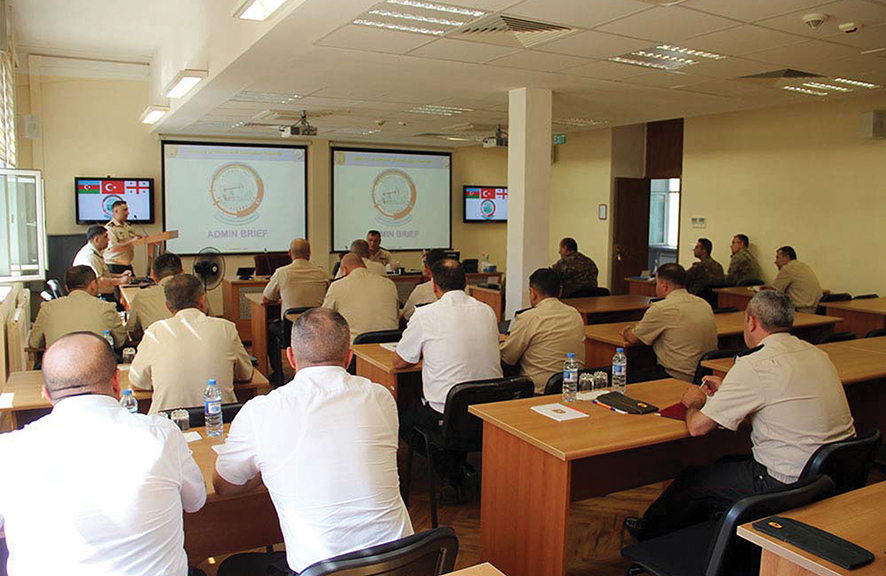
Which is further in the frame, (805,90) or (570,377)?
(805,90)

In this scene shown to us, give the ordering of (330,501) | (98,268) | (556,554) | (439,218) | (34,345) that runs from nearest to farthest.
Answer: (330,501)
(556,554)
(34,345)
(98,268)
(439,218)

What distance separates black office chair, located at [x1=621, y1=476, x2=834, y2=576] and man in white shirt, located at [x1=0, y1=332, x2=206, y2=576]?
159 centimetres

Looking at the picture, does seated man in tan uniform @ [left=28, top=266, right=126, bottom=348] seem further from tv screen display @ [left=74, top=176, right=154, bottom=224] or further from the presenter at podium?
tv screen display @ [left=74, top=176, right=154, bottom=224]

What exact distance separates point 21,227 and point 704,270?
7729 mm

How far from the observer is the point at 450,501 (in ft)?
13.4

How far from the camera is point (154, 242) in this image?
925 cm

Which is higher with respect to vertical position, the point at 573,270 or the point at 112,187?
the point at 112,187

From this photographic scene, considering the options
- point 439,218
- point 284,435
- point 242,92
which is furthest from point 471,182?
point 284,435

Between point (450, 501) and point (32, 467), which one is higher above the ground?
point (32, 467)

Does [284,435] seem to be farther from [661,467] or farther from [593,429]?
[661,467]

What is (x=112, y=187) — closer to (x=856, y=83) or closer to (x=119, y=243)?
(x=119, y=243)

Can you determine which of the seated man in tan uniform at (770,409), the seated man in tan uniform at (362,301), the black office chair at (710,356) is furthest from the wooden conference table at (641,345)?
the seated man in tan uniform at (770,409)

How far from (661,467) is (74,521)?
2852mm

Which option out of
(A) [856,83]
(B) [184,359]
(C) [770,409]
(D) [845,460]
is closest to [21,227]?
(B) [184,359]
